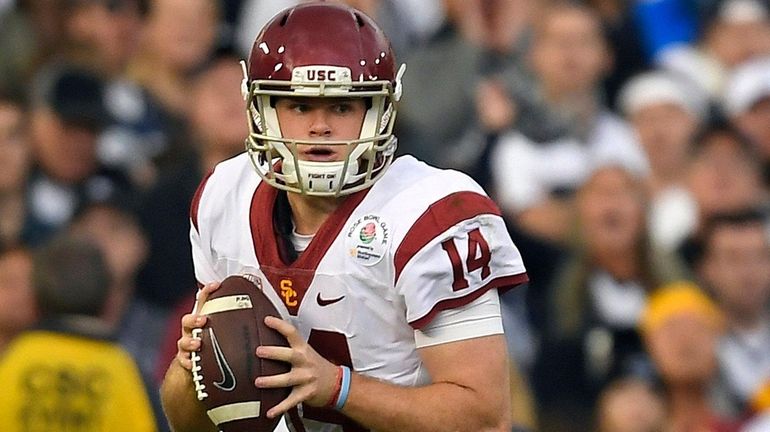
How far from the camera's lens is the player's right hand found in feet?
9.96

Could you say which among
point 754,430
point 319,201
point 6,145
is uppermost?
point 319,201

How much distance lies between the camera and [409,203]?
3.14 meters

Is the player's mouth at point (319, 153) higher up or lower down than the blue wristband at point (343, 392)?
higher up

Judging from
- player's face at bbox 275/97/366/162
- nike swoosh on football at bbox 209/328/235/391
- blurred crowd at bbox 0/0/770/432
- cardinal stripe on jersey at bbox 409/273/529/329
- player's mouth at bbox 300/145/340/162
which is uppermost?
player's face at bbox 275/97/366/162

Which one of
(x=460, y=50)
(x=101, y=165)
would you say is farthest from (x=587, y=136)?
(x=101, y=165)

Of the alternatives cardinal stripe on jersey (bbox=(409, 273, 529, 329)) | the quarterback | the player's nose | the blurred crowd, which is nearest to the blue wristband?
the quarterback

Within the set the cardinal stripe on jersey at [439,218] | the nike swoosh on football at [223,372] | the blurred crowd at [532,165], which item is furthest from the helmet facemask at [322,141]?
the blurred crowd at [532,165]

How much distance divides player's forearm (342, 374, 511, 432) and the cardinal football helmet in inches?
15.3

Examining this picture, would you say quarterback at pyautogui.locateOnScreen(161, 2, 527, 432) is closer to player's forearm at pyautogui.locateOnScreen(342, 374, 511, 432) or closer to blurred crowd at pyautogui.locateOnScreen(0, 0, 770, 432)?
player's forearm at pyautogui.locateOnScreen(342, 374, 511, 432)

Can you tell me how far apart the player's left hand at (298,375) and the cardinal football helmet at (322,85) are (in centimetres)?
31

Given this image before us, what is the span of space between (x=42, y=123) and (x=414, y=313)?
10.5 ft

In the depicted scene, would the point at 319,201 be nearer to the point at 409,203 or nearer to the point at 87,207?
the point at 409,203

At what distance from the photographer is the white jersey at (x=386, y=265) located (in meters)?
3.06

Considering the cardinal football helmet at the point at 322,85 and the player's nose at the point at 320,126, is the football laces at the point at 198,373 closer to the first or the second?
the cardinal football helmet at the point at 322,85
